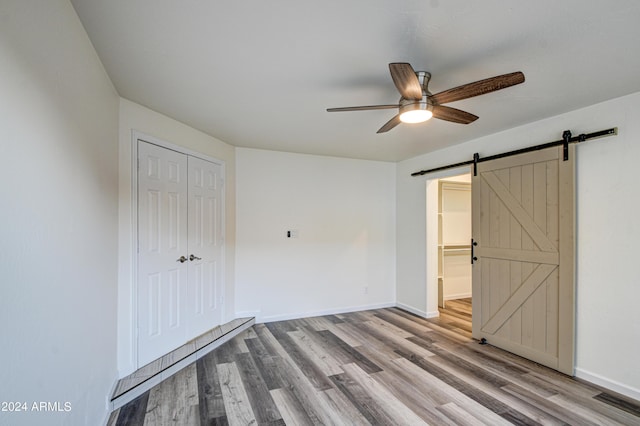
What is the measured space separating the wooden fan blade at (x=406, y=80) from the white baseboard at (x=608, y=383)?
2.92 metres

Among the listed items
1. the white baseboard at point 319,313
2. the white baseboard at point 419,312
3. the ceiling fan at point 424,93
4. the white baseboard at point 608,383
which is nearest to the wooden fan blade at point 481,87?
the ceiling fan at point 424,93

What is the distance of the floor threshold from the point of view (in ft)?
7.79

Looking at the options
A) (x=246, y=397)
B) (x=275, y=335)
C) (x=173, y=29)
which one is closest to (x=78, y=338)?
(x=246, y=397)

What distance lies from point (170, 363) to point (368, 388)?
1.88 metres

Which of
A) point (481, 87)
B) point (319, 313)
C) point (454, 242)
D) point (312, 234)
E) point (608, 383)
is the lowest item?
point (319, 313)

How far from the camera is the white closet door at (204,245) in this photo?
11.2 ft

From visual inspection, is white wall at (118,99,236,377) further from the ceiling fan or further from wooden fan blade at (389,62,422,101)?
wooden fan blade at (389,62,422,101)

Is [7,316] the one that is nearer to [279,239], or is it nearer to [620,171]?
[279,239]

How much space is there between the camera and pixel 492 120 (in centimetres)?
303

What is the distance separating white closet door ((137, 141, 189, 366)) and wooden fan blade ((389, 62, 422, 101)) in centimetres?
238

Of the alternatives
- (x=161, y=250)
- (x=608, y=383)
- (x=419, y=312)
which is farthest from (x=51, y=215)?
(x=419, y=312)

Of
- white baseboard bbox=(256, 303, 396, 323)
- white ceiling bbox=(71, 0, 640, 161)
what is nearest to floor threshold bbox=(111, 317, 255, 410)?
white baseboard bbox=(256, 303, 396, 323)

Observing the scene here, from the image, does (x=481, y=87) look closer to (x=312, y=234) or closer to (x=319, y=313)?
(x=312, y=234)

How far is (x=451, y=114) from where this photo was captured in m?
2.21
